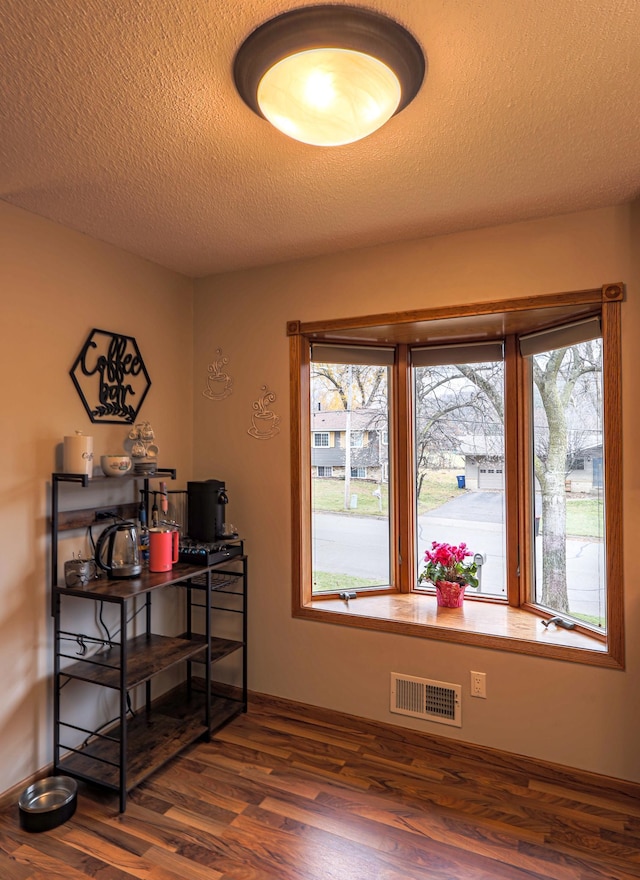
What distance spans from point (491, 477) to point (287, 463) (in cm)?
115

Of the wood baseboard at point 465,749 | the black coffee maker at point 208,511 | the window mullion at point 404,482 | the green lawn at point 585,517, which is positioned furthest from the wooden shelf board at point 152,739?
the green lawn at point 585,517

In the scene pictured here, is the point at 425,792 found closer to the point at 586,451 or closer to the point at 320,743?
the point at 320,743

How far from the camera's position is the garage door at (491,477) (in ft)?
9.33

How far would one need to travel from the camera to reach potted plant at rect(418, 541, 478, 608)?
2727mm

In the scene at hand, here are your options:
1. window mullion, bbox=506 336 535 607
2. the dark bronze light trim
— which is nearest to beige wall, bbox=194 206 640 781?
window mullion, bbox=506 336 535 607

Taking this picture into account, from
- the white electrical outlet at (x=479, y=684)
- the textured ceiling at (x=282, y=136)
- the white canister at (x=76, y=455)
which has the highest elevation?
the textured ceiling at (x=282, y=136)

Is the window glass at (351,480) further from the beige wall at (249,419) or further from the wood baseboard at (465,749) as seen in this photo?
the wood baseboard at (465,749)

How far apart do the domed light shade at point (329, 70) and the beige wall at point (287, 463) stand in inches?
45.3

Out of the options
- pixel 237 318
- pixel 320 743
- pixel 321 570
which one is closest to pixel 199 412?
pixel 237 318

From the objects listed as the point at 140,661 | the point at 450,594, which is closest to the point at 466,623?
the point at 450,594

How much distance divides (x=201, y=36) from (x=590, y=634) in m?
2.68

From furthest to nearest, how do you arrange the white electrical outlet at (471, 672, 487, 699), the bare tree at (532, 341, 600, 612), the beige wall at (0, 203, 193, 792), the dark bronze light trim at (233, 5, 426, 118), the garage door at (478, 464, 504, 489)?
1. the garage door at (478, 464, 504, 489)
2. the bare tree at (532, 341, 600, 612)
3. the white electrical outlet at (471, 672, 487, 699)
4. the beige wall at (0, 203, 193, 792)
5. the dark bronze light trim at (233, 5, 426, 118)

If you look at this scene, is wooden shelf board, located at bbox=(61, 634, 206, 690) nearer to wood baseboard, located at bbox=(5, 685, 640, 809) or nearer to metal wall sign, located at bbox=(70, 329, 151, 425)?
wood baseboard, located at bbox=(5, 685, 640, 809)

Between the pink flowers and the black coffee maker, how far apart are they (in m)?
1.17
